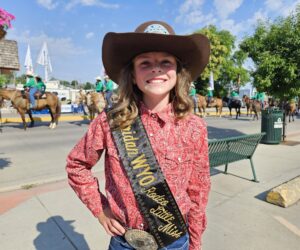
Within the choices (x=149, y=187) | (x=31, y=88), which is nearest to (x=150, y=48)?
(x=149, y=187)

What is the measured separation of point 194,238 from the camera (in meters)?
1.72

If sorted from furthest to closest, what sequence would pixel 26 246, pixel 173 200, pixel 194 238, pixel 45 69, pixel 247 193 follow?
pixel 45 69, pixel 247 193, pixel 26 246, pixel 194 238, pixel 173 200

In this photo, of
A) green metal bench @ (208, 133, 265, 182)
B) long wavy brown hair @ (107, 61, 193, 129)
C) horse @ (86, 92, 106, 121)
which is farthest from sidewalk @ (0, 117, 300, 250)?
horse @ (86, 92, 106, 121)

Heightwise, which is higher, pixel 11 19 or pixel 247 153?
pixel 11 19

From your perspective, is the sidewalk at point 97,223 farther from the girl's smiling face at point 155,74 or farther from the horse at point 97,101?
the horse at point 97,101

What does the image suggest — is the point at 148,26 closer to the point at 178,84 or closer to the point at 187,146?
the point at 178,84

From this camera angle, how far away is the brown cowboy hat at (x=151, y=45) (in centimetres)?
153

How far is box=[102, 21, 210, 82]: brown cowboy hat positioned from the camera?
1527 mm

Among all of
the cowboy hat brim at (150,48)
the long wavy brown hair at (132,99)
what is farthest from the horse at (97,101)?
the long wavy brown hair at (132,99)

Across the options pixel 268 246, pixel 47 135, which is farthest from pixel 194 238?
pixel 47 135

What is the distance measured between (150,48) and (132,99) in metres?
0.33

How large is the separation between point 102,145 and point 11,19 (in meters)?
3.42

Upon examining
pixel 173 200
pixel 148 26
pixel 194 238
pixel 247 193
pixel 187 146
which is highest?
pixel 148 26

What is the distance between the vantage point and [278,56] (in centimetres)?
865
